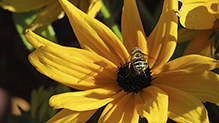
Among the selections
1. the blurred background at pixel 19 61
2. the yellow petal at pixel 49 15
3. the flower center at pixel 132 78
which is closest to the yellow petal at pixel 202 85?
the flower center at pixel 132 78

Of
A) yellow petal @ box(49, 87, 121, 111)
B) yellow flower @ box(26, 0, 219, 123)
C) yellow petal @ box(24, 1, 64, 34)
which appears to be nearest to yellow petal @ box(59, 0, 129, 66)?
yellow flower @ box(26, 0, 219, 123)

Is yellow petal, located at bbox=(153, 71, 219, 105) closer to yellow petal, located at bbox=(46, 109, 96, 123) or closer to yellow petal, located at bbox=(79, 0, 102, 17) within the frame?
yellow petal, located at bbox=(46, 109, 96, 123)

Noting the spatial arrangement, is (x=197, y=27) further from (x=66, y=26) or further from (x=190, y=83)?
(x=66, y=26)

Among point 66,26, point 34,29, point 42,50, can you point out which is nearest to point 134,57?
point 42,50

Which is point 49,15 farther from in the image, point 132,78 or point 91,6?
point 132,78

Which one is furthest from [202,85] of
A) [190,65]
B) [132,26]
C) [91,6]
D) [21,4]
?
[21,4]

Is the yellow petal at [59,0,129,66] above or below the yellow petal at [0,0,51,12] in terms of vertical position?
below
